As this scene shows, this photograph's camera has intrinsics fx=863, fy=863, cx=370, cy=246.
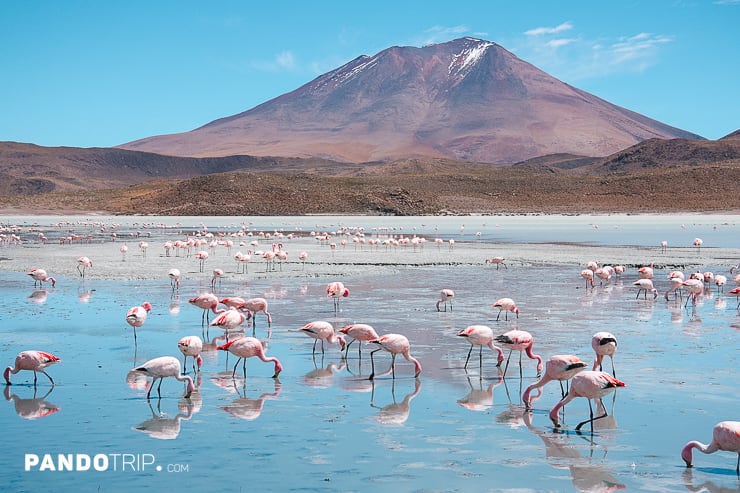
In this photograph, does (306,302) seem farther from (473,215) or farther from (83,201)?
(83,201)

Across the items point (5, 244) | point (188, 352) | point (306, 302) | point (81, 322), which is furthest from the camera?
point (5, 244)

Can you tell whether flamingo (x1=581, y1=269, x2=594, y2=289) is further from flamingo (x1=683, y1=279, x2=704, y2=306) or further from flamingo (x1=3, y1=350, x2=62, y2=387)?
flamingo (x1=3, y1=350, x2=62, y2=387)

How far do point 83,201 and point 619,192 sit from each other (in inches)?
2303

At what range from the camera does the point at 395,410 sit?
9.00 meters

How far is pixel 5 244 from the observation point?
3806cm

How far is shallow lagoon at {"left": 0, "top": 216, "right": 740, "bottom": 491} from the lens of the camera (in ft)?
22.9

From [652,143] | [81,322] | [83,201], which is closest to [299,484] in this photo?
[81,322]

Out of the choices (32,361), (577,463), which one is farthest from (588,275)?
(32,361)

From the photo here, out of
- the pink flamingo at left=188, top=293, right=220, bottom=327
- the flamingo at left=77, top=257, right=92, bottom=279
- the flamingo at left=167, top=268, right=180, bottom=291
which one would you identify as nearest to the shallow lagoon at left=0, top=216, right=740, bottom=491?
the pink flamingo at left=188, top=293, right=220, bottom=327

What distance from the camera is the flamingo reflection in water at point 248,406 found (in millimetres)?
8727
